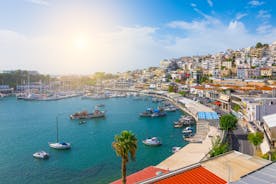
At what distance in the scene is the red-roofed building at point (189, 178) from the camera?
34.3 ft

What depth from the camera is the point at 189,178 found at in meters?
10.8

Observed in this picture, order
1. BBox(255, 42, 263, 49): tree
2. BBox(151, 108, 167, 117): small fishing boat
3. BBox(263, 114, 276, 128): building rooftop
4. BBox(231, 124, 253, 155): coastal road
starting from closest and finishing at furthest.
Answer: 1. BBox(263, 114, 276, 128): building rooftop
2. BBox(231, 124, 253, 155): coastal road
3. BBox(151, 108, 167, 117): small fishing boat
4. BBox(255, 42, 263, 49): tree

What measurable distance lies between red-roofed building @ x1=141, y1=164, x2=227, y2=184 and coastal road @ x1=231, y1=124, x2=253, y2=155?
38.0 ft

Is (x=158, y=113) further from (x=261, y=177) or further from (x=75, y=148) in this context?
(x=261, y=177)

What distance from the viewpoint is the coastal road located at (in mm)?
21719

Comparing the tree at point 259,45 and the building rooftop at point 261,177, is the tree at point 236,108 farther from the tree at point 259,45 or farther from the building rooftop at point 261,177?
the tree at point 259,45

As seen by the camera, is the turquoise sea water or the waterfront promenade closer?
the waterfront promenade

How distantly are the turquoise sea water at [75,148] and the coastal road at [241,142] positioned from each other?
19.1 ft

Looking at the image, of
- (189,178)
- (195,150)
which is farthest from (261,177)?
(195,150)

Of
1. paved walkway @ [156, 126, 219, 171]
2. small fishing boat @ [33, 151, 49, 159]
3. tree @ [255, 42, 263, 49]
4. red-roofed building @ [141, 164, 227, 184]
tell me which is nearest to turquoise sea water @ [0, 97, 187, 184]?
small fishing boat @ [33, 151, 49, 159]

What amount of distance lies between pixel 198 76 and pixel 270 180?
259 feet

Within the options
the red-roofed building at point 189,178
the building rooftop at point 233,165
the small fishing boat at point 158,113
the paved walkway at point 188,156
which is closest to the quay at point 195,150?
the paved walkway at point 188,156

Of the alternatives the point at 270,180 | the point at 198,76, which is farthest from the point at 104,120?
the point at 198,76

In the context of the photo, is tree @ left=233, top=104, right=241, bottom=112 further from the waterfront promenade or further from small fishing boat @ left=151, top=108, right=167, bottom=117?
small fishing boat @ left=151, top=108, right=167, bottom=117
